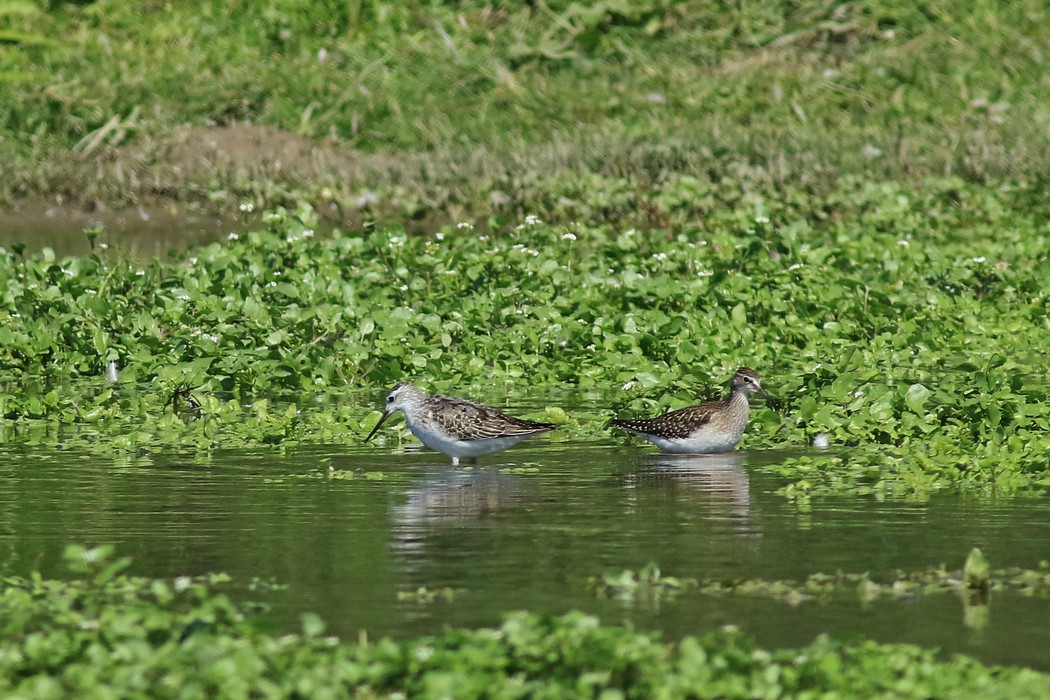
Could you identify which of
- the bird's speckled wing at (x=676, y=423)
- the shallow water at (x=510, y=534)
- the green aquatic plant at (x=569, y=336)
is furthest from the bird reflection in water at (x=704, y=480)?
the green aquatic plant at (x=569, y=336)

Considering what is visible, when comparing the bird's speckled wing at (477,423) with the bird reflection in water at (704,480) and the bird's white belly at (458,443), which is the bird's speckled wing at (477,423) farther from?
the bird reflection in water at (704,480)

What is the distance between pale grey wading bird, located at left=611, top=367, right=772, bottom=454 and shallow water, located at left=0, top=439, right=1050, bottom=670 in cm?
11

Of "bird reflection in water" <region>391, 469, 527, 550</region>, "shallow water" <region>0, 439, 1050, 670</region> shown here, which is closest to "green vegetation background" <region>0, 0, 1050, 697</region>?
"shallow water" <region>0, 439, 1050, 670</region>

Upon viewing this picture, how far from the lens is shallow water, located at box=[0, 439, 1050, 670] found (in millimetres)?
8195

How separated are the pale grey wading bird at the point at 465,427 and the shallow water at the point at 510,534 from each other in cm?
16

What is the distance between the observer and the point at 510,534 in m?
9.84

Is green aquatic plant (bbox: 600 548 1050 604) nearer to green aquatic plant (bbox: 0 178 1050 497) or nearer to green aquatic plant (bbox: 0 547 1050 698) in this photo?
green aquatic plant (bbox: 0 547 1050 698)

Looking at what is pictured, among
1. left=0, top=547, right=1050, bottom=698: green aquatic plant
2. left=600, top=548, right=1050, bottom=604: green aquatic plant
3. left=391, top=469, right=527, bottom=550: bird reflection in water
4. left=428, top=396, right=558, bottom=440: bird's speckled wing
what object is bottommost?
left=0, top=547, right=1050, bottom=698: green aquatic plant

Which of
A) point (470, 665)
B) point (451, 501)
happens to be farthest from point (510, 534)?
point (470, 665)

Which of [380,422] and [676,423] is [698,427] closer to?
[676,423]

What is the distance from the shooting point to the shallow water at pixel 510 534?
26.9ft

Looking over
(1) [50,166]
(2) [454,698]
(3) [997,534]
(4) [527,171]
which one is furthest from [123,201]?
(2) [454,698]

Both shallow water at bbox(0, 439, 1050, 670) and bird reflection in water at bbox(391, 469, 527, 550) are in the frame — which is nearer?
shallow water at bbox(0, 439, 1050, 670)

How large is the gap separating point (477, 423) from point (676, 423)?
121cm
